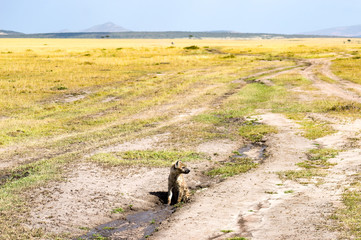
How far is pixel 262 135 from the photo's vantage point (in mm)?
20453

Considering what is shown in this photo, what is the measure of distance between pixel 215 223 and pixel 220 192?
2.37m

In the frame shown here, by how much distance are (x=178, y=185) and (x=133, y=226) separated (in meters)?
1.94

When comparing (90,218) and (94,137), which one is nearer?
(90,218)

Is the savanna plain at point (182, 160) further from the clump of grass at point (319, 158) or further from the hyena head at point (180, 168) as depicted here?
the hyena head at point (180, 168)

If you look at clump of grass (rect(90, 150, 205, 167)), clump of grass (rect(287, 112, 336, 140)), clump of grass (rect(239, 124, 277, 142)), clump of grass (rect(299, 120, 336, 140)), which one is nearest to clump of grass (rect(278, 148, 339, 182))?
clump of grass (rect(299, 120, 336, 140))

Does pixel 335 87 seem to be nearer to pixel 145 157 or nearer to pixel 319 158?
pixel 319 158

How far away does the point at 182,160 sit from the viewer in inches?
644

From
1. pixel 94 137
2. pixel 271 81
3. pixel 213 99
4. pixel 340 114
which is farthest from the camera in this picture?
pixel 271 81

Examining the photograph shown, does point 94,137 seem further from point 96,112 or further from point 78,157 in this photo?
point 96,112

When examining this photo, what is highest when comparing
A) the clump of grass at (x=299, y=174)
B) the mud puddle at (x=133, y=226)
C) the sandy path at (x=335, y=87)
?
the sandy path at (x=335, y=87)

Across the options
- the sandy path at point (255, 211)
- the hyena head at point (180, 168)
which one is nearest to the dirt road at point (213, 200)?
the sandy path at point (255, 211)

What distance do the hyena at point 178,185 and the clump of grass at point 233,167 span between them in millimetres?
2513

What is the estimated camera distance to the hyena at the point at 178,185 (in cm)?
1250

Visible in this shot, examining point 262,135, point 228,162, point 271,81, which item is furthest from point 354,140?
point 271,81
